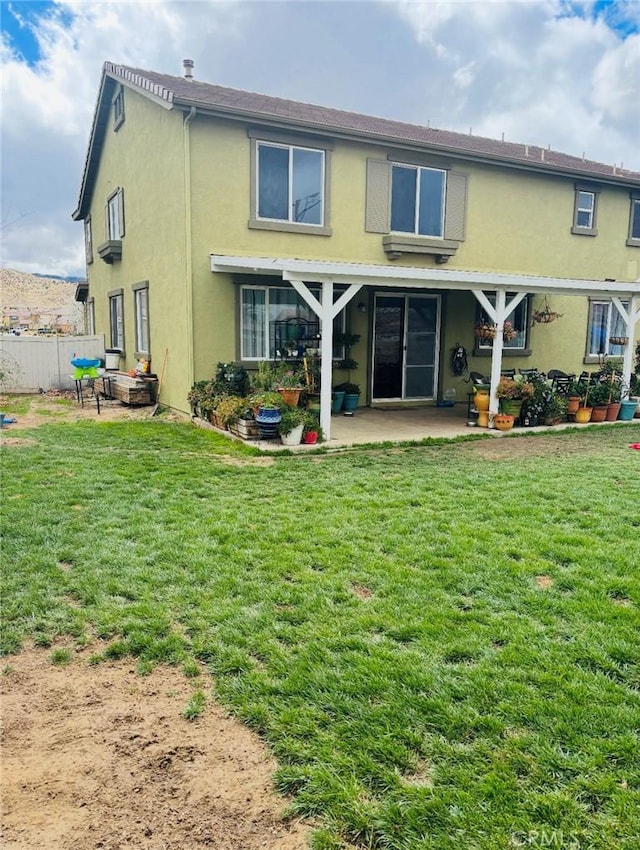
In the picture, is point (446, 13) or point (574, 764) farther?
point (446, 13)

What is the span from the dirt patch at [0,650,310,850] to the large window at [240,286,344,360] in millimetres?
8539

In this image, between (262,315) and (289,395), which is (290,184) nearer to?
(262,315)

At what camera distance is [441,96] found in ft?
59.2

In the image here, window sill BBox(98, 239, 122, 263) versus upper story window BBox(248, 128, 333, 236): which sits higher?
upper story window BBox(248, 128, 333, 236)

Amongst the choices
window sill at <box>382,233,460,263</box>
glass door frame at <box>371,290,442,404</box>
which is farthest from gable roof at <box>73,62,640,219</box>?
glass door frame at <box>371,290,442,404</box>

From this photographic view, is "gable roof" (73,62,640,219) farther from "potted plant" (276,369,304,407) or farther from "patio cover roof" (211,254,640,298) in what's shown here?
"potted plant" (276,369,304,407)

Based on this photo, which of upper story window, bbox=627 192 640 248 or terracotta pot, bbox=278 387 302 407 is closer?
terracotta pot, bbox=278 387 302 407

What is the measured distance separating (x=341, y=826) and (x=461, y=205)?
A: 41.5 ft

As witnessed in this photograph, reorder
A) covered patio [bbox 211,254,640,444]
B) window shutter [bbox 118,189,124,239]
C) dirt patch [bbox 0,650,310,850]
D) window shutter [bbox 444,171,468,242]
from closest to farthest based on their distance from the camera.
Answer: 1. dirt patch [bbox 0,650,310,850]
2. covered patio [bbox 211,254,640,444]
3. window shutter [bbox 444,171,468,242]
4. window shutter [bbox 118,189,124,239]

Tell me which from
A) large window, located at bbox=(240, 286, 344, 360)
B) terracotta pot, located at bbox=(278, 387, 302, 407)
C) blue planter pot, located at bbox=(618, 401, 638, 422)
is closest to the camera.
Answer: terracotta pot, located at bbox=(278, 387, 302, 407)

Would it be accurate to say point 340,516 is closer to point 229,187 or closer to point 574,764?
point 574,764

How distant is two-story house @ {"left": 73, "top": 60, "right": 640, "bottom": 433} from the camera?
10484 mm

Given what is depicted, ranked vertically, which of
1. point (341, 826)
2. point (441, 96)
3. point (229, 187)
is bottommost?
point (341, 826)

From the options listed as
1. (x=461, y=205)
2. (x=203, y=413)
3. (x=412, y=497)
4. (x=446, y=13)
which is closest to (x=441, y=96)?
(x=446, y=13)
